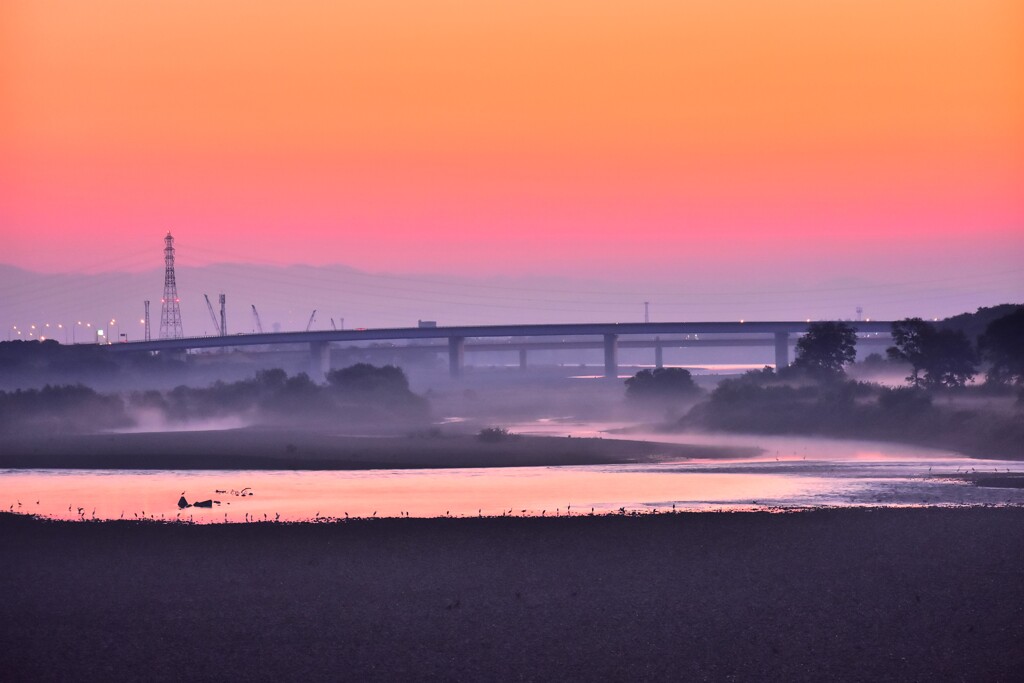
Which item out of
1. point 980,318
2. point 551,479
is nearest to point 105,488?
point 551,479

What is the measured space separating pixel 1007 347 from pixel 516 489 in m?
59.2

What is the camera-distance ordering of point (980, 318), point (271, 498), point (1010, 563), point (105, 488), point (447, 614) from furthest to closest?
point (980, 318) → point (105, 488) → point (271, 498) → point (1010, 563) → point (447, 614)

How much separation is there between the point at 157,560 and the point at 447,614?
910 centimetres

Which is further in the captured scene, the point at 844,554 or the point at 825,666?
the point at 844,554

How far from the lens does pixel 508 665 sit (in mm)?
18953

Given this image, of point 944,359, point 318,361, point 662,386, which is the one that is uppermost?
point 318,361

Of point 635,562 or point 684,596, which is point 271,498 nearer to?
point 635,562

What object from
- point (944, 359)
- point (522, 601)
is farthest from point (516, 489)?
point (944, 359)

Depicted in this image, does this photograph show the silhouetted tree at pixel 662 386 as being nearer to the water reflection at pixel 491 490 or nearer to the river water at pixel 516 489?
the river water at pixel 516 489

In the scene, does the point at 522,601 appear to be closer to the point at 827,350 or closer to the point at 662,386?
the point at 827,350

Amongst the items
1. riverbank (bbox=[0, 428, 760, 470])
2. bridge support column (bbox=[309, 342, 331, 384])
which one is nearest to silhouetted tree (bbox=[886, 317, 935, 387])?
riverbank (bbox=[0, 428, 760, 470])

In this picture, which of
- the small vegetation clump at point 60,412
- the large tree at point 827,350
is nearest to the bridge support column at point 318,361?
the small vegetation clump at point 60,412

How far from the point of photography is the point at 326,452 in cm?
6775

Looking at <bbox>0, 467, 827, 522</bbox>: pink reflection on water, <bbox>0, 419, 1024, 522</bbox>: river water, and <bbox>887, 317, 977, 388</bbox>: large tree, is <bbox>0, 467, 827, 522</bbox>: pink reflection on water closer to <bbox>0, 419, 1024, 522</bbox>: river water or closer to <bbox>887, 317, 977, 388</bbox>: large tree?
<bbox>0, 419, 1024, 522</bbox>: river water
